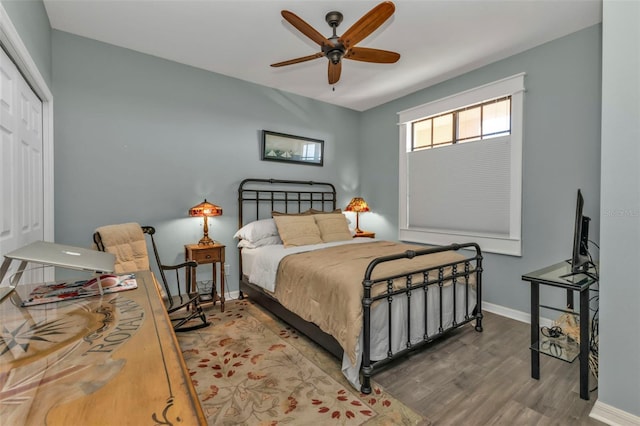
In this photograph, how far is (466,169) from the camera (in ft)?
11.8

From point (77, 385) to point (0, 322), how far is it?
629 mm

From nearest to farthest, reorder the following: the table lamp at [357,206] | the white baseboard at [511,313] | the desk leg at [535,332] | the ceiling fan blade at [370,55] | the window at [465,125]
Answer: the desk leg at [535,332] → the ceiling fan blade at [370,55] → the white baseboard at [511,313] → the window at [465,125] → the table lamp at [357,206]

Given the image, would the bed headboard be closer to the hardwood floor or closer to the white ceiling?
the white ceiling

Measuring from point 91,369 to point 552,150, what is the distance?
12.3ft

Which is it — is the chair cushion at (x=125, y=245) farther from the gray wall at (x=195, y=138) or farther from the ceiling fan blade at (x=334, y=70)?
the ceiling fan blade at (x=334, y=70)

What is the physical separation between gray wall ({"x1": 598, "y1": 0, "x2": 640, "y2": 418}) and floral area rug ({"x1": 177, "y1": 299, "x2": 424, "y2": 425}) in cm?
116

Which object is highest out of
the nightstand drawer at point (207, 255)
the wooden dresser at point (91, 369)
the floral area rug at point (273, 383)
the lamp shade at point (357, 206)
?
the lamp shade at point (357, 206)

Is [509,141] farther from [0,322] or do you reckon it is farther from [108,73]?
[108,73]

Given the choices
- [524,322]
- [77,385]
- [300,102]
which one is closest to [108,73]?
[300,102]

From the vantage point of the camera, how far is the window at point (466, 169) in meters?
3.19

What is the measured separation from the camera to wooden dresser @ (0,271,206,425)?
0.60 meters

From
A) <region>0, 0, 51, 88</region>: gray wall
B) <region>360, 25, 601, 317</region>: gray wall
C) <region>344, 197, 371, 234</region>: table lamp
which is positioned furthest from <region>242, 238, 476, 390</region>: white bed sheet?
<region>0, 0, 51, 88</region>: gray wall

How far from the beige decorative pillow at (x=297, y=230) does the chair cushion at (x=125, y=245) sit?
55.8 inches

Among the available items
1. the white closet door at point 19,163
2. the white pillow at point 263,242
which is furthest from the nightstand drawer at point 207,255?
the white closet door at point 19,163
